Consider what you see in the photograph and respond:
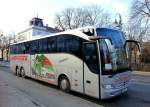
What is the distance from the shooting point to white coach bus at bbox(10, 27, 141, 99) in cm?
1068

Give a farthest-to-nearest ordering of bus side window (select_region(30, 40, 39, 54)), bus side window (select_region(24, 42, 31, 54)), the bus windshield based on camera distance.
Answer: bus side window (select_region(24, 42, 31, 54)), bus side window (select_region(30, 40, 39, 54)), the bus windshield

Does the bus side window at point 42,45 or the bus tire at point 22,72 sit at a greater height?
the bus side window at point 42,45

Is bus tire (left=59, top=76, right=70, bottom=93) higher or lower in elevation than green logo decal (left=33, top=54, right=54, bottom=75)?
lower

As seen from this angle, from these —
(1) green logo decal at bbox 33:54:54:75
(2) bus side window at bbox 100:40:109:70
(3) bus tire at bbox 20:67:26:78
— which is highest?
(2) bus side window at bbox 100:40:109:70

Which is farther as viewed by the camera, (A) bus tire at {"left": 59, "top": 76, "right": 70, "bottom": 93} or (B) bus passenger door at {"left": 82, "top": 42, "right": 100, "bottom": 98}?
(A) bus tire at {"left": 59, "top": 76, "right": 70, "bottom": 93}

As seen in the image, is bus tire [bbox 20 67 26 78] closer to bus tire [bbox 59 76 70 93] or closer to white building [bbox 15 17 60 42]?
bus tire [bbox 59 76 70 93]

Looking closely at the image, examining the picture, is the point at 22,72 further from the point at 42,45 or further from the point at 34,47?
the point at 42,45

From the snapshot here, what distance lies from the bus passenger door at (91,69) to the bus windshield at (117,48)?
0.69m

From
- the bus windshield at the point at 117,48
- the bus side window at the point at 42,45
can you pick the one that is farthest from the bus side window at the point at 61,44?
the bus windshield at the point at 117,48

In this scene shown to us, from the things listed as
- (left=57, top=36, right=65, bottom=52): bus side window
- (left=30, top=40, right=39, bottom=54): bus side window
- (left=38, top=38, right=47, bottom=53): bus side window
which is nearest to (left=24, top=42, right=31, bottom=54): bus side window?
(left=30, top=40, right=39, bottom=54): bus side window

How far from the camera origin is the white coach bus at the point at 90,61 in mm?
10680

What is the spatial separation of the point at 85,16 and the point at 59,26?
807cm

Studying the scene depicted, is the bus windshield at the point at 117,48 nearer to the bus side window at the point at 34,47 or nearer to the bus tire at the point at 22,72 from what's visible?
the bus side window at the point at 34,47

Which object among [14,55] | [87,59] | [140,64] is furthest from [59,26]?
[87,59]
